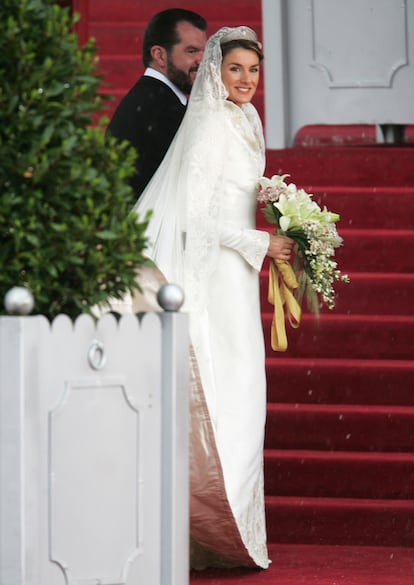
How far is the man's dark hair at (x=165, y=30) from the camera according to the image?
5617 millimetres

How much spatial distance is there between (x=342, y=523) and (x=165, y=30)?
6.63ft

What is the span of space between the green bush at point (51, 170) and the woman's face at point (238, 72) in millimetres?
1775

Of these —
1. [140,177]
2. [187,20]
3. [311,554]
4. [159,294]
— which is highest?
[187,20]

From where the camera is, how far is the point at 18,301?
2787 mm

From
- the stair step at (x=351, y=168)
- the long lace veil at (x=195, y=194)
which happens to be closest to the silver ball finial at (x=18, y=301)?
the long lace veil at (x=195, y=194)

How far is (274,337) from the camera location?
4988mm

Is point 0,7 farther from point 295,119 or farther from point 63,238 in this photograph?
point 295,119

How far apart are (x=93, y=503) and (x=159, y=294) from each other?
1.58 ft

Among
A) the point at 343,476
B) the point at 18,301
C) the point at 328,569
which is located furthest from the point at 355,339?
the point at 18,301

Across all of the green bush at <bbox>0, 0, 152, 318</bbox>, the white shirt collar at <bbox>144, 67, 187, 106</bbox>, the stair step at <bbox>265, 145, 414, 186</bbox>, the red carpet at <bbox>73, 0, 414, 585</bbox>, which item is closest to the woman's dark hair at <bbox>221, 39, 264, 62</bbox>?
the white shirt collar at <bbox>144, 67, 187, 106</bbox>

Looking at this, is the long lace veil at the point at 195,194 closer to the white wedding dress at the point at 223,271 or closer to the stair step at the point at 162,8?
the white wedding dress at the point at 223,271

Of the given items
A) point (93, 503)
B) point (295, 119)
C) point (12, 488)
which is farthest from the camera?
point (295, 119)

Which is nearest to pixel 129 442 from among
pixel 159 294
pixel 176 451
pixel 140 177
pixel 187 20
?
pixel 176 451

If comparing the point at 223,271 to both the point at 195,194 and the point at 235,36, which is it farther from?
the point at 235,36
